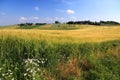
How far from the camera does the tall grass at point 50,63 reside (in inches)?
407

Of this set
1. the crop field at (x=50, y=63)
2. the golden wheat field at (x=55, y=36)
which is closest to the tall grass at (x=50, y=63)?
the crop field at (x=50, y=63)

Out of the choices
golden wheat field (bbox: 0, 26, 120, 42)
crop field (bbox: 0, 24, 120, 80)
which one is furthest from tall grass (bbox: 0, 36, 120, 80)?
golden wheat field (bbox: 0, 26, 120, 42)

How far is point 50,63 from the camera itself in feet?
39.3

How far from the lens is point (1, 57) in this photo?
440 inches

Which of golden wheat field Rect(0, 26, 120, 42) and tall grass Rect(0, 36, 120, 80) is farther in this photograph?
golden wheat field Rect(0, 26, 120, 42)

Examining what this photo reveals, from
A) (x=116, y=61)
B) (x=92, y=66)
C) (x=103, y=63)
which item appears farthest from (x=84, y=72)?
(x=116, y=61)

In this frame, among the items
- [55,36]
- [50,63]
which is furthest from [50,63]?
[55,36]

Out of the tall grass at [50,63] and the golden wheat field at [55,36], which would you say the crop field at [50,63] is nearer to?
the tall grass at [50,63]

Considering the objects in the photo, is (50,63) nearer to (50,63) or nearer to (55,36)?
(50,63)

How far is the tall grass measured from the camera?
10.3 metres

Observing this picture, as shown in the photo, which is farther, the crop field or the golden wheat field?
the golden wheat field

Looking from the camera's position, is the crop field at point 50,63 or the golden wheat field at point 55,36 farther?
the golden wheat field at point 55,36

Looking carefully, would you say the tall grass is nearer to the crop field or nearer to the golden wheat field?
the crop field

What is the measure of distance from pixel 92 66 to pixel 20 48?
3.23m
